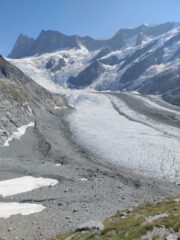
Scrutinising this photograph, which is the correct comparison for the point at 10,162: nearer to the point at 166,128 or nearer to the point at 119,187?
the point at 119,187

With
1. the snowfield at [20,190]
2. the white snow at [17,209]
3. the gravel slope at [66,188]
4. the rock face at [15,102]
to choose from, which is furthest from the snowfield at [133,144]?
the white snow at [17,209]

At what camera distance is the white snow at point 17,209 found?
45.7 m

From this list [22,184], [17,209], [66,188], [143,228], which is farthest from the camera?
[22,184]

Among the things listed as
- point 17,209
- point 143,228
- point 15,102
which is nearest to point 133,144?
point 15,102

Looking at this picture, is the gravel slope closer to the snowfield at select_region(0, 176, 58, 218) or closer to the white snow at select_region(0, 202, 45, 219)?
the white snow at select_region(0, 202, 45, 219)

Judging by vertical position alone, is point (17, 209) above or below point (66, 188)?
below

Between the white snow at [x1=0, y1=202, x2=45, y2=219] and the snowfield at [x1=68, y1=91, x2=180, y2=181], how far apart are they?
2392 centimetres

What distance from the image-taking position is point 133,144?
93.4 meters

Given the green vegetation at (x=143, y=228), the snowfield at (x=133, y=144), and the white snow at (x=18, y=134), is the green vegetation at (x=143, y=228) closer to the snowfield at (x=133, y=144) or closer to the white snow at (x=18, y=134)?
the snowfield at (x=133, y=144)

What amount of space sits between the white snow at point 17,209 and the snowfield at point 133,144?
2392 cm

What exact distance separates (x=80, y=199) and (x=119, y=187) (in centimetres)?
783

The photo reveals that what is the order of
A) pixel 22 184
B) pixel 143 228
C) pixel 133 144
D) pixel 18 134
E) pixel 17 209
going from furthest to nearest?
pixel 18 134
pixel 133 144
pixel 22 184
pixel 17 209
pixel 143 228

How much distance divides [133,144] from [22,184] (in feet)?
133

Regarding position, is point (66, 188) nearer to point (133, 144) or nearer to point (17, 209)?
point (17, 209)
